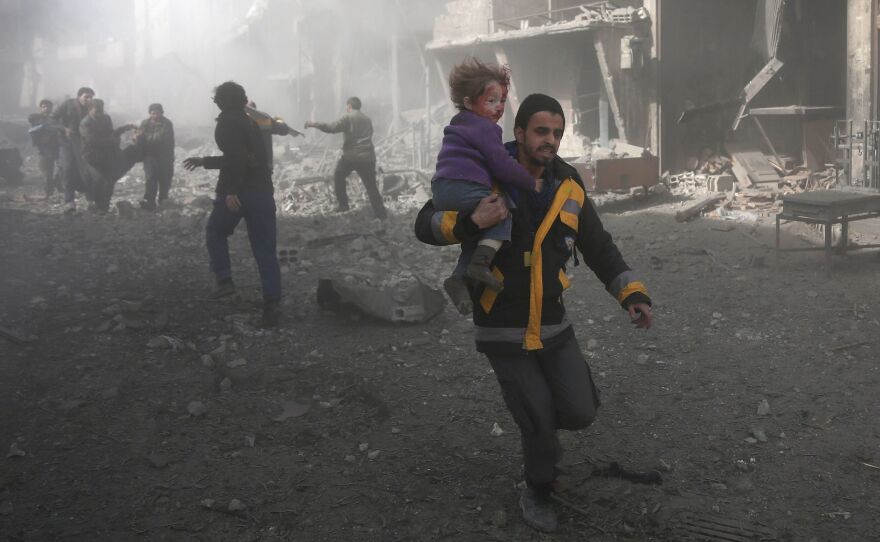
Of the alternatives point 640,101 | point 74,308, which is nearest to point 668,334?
point 74,308

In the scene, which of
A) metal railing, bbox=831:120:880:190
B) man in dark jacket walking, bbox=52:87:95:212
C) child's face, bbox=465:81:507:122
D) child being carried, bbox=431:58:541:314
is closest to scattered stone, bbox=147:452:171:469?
child being carried, bbox=431:58:541:314

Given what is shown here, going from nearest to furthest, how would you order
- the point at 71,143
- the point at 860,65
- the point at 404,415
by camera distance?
the point at 404,415
the point at 860,65
the point at 71,143

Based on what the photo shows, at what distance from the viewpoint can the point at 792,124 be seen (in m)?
13.8

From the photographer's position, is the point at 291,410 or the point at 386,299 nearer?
the point at 291,410

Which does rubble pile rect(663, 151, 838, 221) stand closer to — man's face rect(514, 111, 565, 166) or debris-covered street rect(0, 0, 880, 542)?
debris-covered street rect(0, 0, 880, 542)

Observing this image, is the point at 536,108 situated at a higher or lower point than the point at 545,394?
higher

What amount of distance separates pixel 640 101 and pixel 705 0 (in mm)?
2191

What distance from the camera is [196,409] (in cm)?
454

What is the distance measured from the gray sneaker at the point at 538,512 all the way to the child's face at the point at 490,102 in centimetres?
151

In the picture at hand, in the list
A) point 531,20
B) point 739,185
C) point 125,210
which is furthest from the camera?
point 531,20

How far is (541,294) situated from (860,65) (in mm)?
9456

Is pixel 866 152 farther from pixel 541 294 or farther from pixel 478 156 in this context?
pixel 478 156

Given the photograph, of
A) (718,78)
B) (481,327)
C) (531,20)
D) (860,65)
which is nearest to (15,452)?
(481,327)

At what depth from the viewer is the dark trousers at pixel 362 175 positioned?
11.1 m
